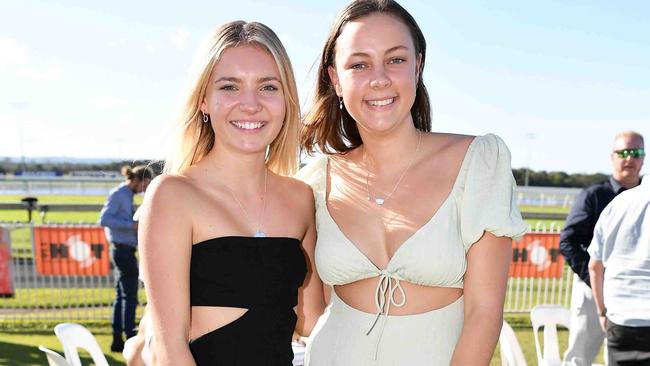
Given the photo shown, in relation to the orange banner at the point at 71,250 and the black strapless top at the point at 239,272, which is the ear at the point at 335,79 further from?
the orange banner at the point at 71,250

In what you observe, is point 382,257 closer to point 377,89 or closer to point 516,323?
point 377,89

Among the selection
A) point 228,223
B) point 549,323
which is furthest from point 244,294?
point 549,323

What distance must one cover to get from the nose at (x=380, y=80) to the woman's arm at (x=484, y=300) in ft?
2.12

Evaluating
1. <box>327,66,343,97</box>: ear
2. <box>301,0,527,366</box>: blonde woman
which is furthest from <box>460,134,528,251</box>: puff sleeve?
<box>327,66,343,97</box>: ear

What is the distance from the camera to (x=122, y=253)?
6516 millimetres

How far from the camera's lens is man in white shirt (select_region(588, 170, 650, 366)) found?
3383mm

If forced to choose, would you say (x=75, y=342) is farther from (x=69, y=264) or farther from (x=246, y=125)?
(x=69, y=264)

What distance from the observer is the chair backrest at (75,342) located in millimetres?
3490

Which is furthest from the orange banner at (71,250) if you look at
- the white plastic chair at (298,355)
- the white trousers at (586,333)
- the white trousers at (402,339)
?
the white trousers at (402,339)

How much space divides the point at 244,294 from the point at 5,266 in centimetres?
835

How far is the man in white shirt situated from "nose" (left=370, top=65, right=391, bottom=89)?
2.37 meters

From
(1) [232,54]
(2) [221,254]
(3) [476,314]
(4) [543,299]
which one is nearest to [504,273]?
(3) [476,314]

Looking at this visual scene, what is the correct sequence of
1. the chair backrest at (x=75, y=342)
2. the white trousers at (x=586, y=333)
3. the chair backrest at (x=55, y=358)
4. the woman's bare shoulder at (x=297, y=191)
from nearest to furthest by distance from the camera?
the woman's bare shoulder at (x=297, y=191) → the chair backrest at (x=55, y=358) → the chair backrest at (x=75, y=342) → the white trousers at (x=586, y=333)

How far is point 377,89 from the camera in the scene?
1.96 meters
